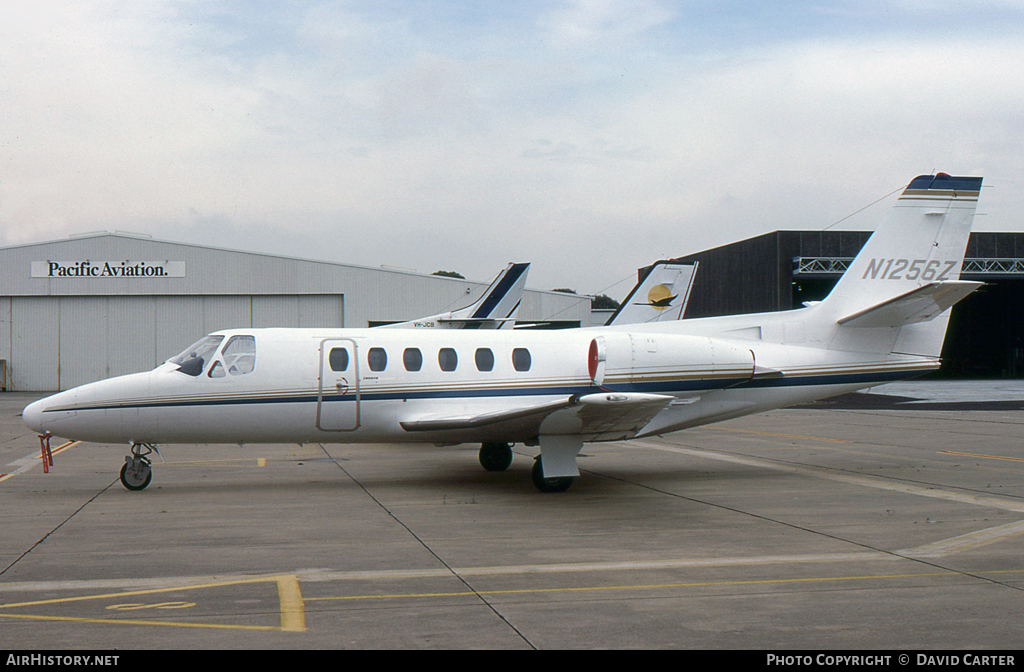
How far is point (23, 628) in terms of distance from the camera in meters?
6.10

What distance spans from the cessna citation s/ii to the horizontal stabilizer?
4 cm

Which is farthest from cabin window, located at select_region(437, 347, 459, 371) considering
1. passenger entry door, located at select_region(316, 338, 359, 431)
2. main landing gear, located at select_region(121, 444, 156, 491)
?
main landing gear, located at select_region(121, 444, 156, 491)

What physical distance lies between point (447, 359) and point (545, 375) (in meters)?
1.62

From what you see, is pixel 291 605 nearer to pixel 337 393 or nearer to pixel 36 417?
pixel 337 393

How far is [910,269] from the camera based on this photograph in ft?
49.6

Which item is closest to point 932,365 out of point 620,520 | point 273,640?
point 620,520

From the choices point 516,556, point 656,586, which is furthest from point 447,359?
point 656,586

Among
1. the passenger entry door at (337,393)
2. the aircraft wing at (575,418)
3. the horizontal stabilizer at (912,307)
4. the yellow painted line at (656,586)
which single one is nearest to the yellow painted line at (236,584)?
the yellow painted line at (656,586)

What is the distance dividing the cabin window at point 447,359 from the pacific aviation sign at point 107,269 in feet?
125

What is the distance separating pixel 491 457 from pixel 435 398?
259 centimetres

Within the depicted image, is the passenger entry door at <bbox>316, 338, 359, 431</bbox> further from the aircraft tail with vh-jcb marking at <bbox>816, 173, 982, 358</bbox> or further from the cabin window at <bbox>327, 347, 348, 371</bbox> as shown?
the aircraft tail with vh-jcb marking at <bbox>816, 173, 982, 358</bbox>

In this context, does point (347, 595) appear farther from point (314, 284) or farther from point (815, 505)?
point (314, 284)

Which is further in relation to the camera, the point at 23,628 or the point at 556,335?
the point at 556,335

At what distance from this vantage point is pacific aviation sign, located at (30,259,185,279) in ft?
156
